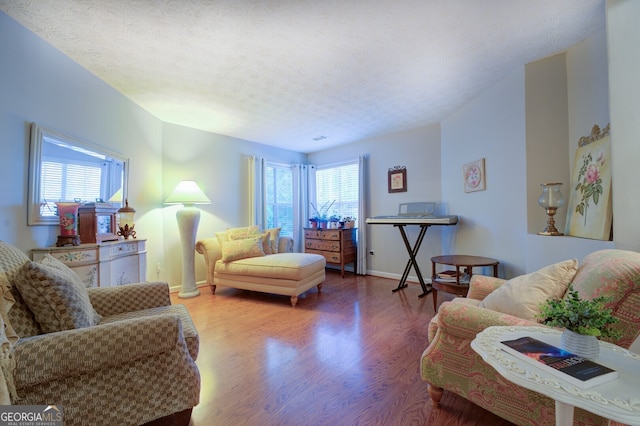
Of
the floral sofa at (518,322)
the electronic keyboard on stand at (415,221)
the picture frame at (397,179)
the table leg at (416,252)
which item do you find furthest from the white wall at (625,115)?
the picture frame at (397,179)

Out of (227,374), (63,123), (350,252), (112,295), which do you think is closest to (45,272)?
(112,295)

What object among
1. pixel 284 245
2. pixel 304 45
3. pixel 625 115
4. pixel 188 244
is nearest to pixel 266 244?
pixel 284 245

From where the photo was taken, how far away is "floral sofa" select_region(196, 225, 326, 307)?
10.2 ft

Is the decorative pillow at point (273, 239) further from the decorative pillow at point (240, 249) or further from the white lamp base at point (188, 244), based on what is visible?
the white lamp base at point (188, 244)

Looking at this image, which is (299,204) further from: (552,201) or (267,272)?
(552,201)

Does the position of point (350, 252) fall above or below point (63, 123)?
below

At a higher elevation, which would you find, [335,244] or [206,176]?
[206,176]

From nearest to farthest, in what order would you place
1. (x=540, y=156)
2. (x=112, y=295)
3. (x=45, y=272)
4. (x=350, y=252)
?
(x=45, y=272), (x=112, y=295), (x=540, y=156), (x=350, y=252)

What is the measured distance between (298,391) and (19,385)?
122 cm

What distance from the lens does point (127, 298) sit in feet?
5.64

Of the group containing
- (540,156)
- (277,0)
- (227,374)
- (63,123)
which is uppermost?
(277,0)

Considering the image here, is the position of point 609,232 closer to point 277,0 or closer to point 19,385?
point 277,0

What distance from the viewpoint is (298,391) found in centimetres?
156

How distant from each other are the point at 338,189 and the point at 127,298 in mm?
3796
